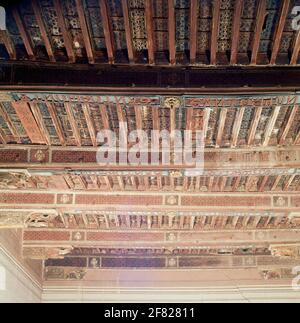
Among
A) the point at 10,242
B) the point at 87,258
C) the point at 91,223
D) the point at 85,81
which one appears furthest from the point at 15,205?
the point at 87,258

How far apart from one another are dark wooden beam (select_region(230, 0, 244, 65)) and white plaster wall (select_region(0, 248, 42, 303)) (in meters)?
7.22

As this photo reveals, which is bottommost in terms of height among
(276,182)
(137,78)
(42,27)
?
(137,78)

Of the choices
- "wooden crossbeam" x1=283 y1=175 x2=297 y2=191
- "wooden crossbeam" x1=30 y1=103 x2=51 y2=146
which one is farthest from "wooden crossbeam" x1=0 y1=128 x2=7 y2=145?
"wooden crossbeam" x1=283 y1=175 x2=297 y2=191

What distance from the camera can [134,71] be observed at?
19.4 ft

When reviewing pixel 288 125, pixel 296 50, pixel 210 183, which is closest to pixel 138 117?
pixel 288 125

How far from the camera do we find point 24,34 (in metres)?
5.36

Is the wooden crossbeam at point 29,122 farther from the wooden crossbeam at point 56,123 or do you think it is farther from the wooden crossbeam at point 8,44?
the wooden crossbeam at point 8,44

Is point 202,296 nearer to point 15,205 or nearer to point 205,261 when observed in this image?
point 205,261

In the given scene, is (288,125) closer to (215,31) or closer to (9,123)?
(215,31)

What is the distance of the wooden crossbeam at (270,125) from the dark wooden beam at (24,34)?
116 inches

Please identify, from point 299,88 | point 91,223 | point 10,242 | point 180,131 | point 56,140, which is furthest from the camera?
point 91,223

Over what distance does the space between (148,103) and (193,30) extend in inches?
45.5

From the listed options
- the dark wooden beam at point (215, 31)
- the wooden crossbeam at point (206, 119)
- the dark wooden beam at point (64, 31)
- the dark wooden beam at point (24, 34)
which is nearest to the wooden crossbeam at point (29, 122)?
the dark wooden beam at point (24, 34)

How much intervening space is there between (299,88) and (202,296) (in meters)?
11.4
